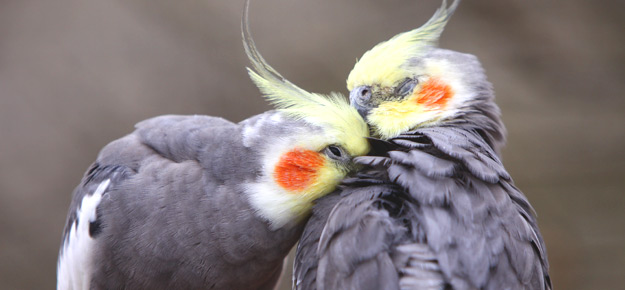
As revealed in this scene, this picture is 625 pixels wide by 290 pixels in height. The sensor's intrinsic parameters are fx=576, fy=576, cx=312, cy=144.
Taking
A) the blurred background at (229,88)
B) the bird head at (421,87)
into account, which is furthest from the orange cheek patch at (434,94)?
the blurred background at (229,88)

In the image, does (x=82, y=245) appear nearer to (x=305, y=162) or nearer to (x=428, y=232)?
(x=305, y=162)

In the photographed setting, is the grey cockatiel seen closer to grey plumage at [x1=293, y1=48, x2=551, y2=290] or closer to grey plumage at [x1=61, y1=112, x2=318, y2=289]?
grey plumage at [x1=293, y1=48, x2=551, y2=290]

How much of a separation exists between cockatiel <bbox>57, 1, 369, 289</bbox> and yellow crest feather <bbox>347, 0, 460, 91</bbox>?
182 millimetres

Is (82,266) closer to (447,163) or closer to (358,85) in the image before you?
(358,85)

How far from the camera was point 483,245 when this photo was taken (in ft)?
4.79

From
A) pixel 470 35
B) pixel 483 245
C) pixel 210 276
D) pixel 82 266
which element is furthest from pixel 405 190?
pixel 470 35

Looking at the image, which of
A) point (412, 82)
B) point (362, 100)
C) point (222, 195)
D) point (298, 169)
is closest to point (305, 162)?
point (298, 169)

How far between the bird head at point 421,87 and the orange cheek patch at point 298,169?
0.27 m

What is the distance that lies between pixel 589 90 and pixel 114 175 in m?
3.15

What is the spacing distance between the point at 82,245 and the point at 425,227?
122 centimetres

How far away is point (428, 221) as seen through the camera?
58.2 inches

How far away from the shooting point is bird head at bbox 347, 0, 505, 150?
1854 mm

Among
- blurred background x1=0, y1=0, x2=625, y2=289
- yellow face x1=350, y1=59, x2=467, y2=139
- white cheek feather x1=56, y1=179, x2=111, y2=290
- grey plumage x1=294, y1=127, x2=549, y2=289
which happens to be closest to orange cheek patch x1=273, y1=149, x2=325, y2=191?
grey plumage x1=294, y1=127, x2=549, y2=289

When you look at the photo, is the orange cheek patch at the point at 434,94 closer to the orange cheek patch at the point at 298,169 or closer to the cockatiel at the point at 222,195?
the cockatiel at the point at 222,195
